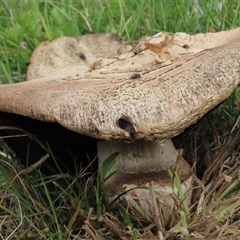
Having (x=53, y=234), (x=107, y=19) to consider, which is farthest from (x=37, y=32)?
(x=53, y=234)

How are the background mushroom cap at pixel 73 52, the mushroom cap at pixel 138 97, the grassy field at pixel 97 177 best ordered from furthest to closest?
the background mushroom cap at pixel 73 52 → the grassy field at pixel 97 177 → the mushroom cap at pixel 138 97

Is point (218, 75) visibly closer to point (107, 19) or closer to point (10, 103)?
point (10, 103)

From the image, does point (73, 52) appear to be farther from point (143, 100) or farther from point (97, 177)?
point (143, 100)

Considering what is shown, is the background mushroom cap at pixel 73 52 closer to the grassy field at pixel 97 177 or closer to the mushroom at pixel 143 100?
the grassy field at pixel 97 177

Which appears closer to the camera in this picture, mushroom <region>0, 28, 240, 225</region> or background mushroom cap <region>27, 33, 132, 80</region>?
mushroom <region>0, 28, 240, 225</region>

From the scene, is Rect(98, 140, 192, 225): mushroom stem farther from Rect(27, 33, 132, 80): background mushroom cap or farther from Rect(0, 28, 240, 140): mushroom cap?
Rect(27, 33, 132, 80): background mushroom cap

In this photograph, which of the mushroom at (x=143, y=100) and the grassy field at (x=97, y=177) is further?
the grassy field at (x=97, y=177)

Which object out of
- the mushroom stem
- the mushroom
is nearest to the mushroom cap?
the mushroom

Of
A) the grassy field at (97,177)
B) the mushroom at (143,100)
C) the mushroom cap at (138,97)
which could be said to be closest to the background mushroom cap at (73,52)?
the grassy field at (97,177)

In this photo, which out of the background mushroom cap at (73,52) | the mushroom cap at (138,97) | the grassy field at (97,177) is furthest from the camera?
the background mushroom cap at (73,52)
